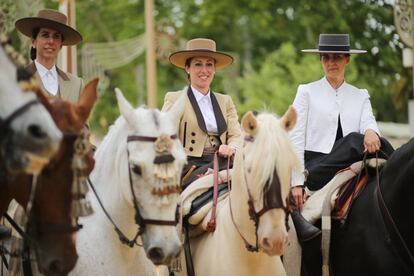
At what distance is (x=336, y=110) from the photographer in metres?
8.73

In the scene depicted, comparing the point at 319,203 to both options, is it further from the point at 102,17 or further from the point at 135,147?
the point at 102,17

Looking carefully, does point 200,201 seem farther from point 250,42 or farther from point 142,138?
point 250,42

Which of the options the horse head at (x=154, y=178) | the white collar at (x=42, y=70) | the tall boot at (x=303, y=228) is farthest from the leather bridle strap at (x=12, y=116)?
the tall boot at (x=303, y=228)

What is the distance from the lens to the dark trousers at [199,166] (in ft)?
26.1

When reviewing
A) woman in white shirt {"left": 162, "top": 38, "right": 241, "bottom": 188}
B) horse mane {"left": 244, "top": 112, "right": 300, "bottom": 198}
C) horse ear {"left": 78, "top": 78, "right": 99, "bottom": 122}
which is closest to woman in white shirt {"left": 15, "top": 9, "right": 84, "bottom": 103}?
woman in white shirt {"left": 162, "top": 38, "right": 241, "bottom": 188}

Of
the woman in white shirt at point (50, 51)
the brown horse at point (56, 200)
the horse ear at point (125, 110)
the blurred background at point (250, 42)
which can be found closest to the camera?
the brown horse at point (56, 200)

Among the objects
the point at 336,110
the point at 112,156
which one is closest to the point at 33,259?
the point at 112,156

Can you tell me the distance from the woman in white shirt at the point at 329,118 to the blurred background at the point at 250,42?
169 inches

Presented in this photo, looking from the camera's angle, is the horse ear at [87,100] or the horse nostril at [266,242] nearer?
the horse ear at [87,100]

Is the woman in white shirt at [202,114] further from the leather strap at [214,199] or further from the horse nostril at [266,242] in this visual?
the horse nostril at [266,242]

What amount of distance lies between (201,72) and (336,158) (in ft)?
4.73

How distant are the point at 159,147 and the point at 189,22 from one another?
85.5ft

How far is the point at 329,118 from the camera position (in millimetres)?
8703

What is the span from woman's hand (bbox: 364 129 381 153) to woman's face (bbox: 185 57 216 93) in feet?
4.83
